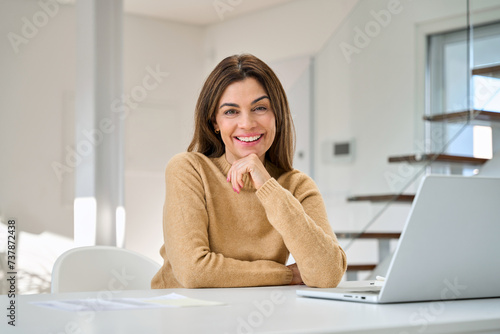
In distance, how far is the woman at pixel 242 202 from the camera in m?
1.75

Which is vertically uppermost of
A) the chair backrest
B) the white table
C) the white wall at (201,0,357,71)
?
the white wall at (201,0,357,71)

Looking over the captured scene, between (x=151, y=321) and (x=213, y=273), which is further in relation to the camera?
(x=213, y=273)

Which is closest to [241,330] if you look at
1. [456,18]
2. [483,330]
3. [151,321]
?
[151,321]

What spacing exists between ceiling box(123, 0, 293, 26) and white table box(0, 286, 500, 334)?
5.74m

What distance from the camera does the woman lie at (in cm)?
175

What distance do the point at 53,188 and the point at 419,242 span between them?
18.0 ft

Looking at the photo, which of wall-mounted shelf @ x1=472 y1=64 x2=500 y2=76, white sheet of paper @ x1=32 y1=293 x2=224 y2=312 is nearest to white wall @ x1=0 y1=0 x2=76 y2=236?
wall-mounted shelf @ x1=472 y1=64 x2=500 y2=76

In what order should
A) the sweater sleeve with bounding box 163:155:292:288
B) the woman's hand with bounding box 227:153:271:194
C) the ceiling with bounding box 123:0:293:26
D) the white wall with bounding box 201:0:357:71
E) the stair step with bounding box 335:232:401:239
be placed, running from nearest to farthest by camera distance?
the sweater sleeve with bounding box 163:155:292:288, the woman's hand with bounding box 227:153:271:194, the stair step with bounding box 335:232:401:239, the white wall with bounding box 201:0:357:71, the ceiling with bounding box 123:0:293:26

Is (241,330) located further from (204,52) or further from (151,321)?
(204,52)

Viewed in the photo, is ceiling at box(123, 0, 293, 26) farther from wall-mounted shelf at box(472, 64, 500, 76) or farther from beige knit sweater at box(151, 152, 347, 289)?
beige knit sweater at box(151, 152, 347, 289)

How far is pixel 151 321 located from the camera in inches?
36.9

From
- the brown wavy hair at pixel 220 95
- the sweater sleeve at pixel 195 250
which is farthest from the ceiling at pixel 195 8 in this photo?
the sweater sleeve at pixel 195 250

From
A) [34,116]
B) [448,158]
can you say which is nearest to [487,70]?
[448,158]

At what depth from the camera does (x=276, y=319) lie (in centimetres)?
94
